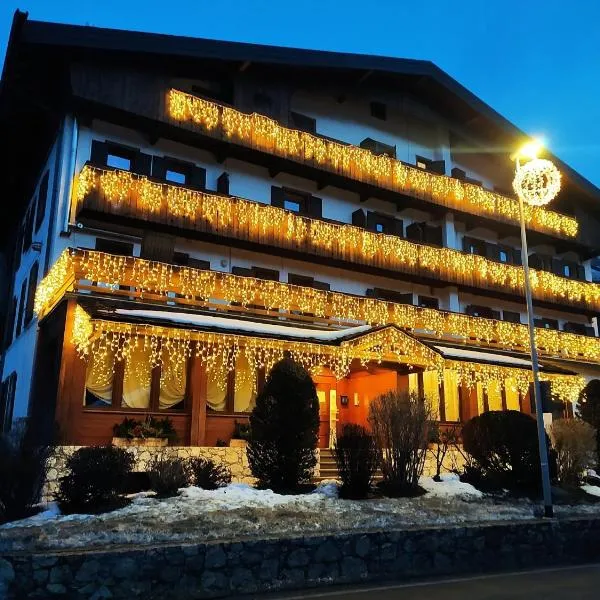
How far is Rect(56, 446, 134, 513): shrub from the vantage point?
37.2 feet

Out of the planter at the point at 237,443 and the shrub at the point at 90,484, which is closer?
the shrub at the point at 90,484

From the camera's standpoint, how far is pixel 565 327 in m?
33.0

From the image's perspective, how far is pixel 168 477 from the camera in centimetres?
1284

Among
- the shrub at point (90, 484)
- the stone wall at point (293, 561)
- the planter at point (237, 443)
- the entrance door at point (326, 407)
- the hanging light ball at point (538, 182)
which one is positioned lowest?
the stone wall at point (293, 561)

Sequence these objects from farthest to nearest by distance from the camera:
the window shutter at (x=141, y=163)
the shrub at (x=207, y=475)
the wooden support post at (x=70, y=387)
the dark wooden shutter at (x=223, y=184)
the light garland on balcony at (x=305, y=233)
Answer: the dark wooden shutter at (x=223, y=184) < the window shutter at (x=141, y=163) < the light garland on balcony at (x=305, y=233) < the wooden support post at (x=70, y=387) < the shrub at (x=207, y=475)

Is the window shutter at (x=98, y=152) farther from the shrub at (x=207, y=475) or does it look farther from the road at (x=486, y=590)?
the road at (x=486, y=590)

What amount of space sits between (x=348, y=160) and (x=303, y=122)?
2870 millimetres

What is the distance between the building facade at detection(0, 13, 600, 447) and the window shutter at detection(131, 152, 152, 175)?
2.6 inches

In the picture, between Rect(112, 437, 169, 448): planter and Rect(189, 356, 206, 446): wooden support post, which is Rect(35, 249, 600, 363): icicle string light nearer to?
Rect(189, 356, 206, 446): wooden support post

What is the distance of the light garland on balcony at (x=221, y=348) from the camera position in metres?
16.8

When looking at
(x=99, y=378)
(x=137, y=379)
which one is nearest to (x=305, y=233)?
(x=137, y=379)

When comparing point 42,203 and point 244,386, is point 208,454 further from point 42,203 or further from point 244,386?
point 42,203

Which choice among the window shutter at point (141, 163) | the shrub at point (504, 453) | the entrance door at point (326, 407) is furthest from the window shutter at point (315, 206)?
the shrub at point (504, 453)

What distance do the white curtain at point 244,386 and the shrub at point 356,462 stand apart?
18.8 feet
